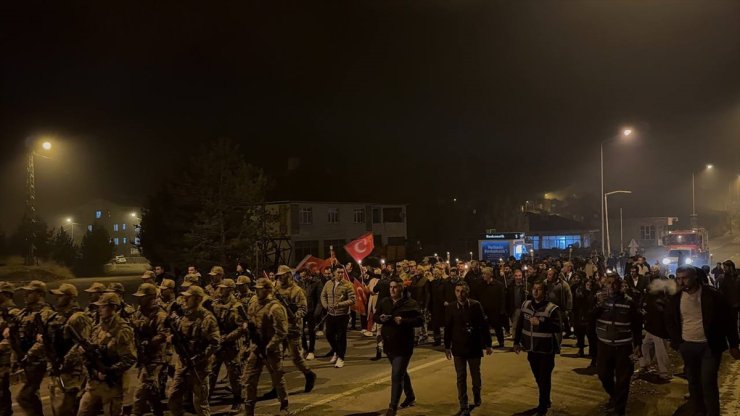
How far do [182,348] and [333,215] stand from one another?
4046 centimetres

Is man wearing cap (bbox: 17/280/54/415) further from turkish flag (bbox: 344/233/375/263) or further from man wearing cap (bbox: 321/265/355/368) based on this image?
turkish flag (bbox: 344/233/375/263)

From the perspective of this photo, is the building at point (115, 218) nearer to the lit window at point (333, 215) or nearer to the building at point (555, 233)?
the lit window at point (333, 215)

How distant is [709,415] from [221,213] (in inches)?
936

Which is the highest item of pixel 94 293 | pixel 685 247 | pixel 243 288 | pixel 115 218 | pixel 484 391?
pixel 115 218

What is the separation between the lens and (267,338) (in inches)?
331

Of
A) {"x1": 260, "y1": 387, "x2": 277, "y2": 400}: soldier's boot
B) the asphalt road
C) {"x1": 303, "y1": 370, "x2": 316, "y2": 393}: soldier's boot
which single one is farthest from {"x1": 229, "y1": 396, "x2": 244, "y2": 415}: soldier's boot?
{"x1": 303, "y1": 370, "x2": 316, "y2": 393}: soldier's boot

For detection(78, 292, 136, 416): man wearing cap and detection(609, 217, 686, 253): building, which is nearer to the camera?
detection(78, 292, 136, 416): man wearing cap

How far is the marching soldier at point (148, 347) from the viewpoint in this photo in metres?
7.24

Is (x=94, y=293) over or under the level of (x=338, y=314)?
over

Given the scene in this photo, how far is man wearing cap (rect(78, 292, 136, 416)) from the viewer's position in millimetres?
6742

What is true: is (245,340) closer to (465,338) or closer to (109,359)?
(109,359)

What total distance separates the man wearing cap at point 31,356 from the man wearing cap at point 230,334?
2108mm

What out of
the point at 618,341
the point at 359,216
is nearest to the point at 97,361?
the point at 618,341

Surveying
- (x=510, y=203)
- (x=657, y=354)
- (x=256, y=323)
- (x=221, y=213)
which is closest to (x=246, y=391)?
(x=256, y=323)
